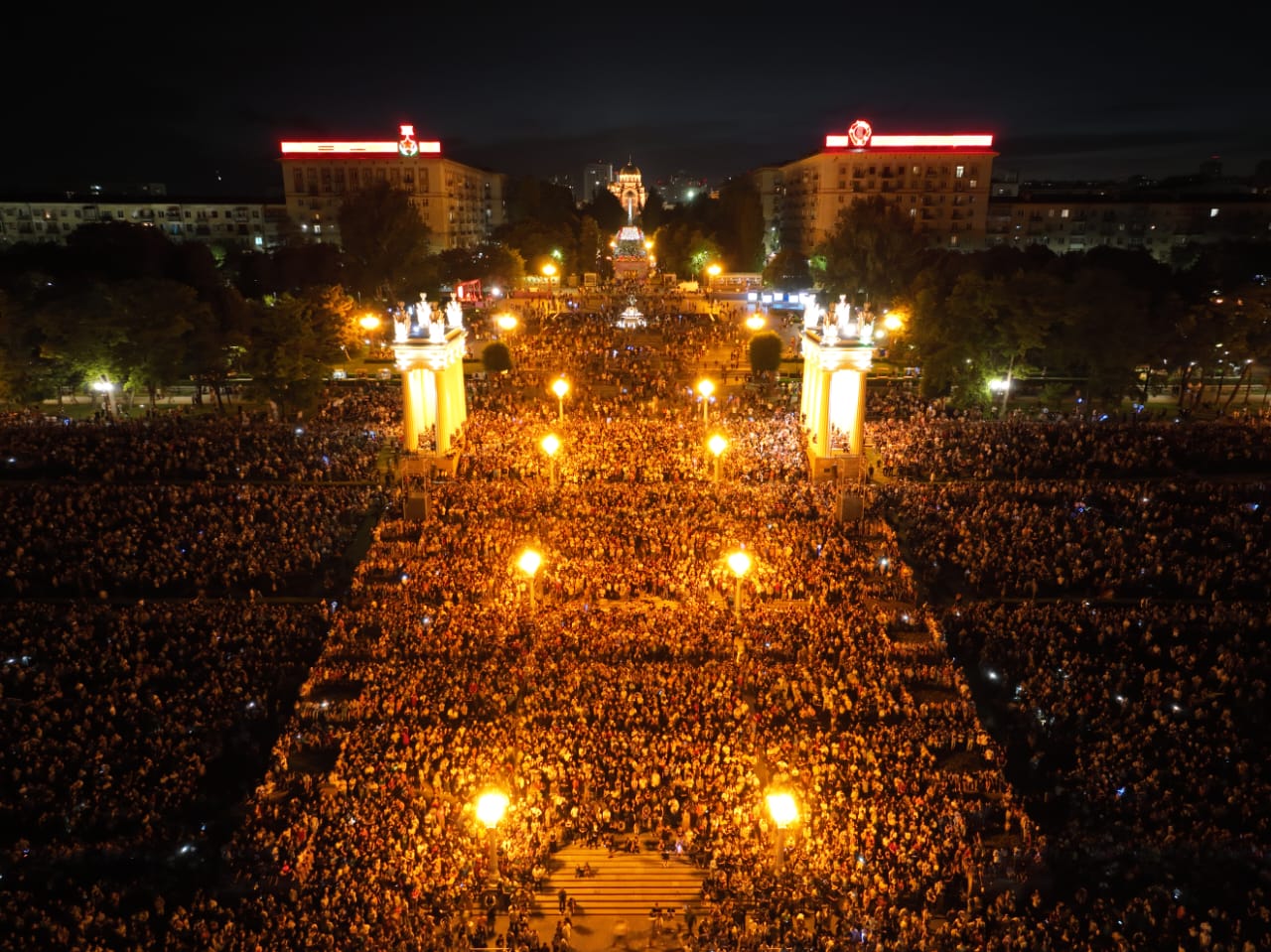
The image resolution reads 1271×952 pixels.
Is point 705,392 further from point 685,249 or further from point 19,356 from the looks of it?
point 685,249

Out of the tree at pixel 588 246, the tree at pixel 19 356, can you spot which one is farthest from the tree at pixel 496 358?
the tree at pixel 588 246

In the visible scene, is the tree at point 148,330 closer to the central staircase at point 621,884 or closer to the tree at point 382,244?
the tree at point 382,244

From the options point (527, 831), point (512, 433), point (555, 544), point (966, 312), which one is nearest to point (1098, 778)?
point (527, 831)

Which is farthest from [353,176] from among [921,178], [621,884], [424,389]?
[621,884]

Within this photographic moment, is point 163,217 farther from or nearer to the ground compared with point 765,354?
farther from the ground

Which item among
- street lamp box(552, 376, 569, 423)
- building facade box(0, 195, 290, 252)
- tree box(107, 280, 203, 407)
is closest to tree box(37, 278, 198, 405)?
tree box(107, 280, 203, 407)

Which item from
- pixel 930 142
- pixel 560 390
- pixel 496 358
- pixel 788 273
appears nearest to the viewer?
pixel 560 390
